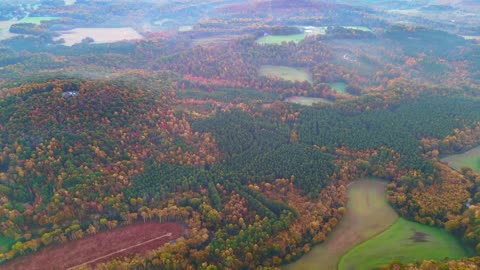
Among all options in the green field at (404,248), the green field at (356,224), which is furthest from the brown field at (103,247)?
the green field at (404,248)

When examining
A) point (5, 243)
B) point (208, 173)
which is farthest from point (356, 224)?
point (5, 243)

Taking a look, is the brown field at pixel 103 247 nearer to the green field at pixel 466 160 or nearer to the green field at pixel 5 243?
the green field at pixel 5 243

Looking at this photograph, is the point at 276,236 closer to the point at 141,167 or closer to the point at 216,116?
the point at 141,167

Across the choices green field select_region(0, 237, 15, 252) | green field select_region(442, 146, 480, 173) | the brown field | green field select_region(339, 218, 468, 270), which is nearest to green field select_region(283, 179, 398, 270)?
green field select_region(339, 218, 468, 270)

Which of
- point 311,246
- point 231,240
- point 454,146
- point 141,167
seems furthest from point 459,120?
point 141,167

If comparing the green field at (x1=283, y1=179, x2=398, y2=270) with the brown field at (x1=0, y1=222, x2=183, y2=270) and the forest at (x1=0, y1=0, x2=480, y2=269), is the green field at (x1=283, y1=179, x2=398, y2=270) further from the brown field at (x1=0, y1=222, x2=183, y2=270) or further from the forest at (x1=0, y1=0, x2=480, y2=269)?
the brown field at (x1=0, y1=222, x2=183, y2=270)

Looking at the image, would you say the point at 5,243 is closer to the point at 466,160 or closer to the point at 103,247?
the point at 103,247
